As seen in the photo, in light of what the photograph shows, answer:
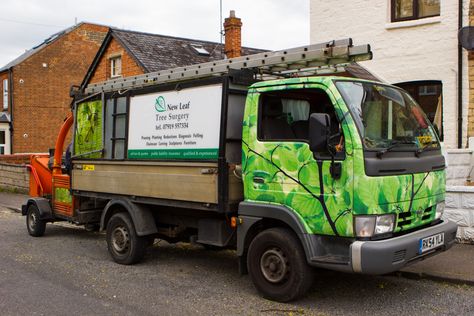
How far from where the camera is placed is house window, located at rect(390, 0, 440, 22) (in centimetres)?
1123

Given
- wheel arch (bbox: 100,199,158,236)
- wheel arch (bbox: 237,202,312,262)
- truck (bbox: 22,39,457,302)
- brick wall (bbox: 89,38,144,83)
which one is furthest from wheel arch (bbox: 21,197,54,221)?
brick wall (bbox: 89,38,144,83)

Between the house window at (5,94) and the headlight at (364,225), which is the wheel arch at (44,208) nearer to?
the headlight at (364,225)

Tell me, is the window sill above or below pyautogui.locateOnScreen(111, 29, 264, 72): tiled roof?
below

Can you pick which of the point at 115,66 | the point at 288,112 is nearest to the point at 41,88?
the point at 115,66

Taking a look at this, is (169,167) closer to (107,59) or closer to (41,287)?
(41,287)

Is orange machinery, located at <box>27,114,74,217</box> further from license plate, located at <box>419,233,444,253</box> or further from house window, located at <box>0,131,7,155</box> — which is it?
house window, located at <box>0,131,7,155</box>

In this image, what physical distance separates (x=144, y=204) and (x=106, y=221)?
3.13 ft

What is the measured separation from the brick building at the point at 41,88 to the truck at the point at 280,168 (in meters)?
25.8

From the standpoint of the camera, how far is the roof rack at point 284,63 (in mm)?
5449

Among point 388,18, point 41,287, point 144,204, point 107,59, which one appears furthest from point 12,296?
point 107,59

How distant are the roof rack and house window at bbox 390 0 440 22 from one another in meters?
6.02

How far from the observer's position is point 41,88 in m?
31.6

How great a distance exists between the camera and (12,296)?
584 cm

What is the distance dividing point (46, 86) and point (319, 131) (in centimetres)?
3002
